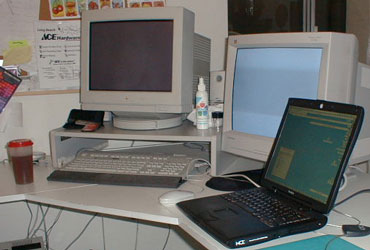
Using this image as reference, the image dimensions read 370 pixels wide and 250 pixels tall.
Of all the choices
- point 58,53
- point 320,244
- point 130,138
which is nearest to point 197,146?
point 130,138

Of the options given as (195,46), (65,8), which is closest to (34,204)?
(65,8)

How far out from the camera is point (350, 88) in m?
Result: 1.24

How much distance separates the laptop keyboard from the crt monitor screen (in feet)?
1.81

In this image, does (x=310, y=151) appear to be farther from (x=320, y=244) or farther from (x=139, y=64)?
(x=139, y=64)

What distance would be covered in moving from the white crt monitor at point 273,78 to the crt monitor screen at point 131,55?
0.26 metres

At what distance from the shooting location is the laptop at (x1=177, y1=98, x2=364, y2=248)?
100 centimetres

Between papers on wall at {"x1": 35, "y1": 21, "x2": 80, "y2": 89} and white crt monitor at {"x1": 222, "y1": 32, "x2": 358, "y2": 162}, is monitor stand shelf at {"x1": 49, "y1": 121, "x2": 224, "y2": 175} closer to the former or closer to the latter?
white crt monitor at {"x1": 222, "y1": 32, "x2": 358, "y2": 162}

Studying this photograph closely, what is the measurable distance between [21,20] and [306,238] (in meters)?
1.48

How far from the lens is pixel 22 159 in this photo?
4.66 ft

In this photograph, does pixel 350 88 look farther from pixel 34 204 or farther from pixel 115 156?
pixel 34 204

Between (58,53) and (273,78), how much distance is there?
1.02 meters

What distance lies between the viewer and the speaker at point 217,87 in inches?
68.1

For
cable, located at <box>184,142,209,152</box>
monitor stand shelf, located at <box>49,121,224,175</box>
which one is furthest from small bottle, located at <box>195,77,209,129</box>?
cable, located at <box>184,142,209,152</box>

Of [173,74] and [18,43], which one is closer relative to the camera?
[173,74]
